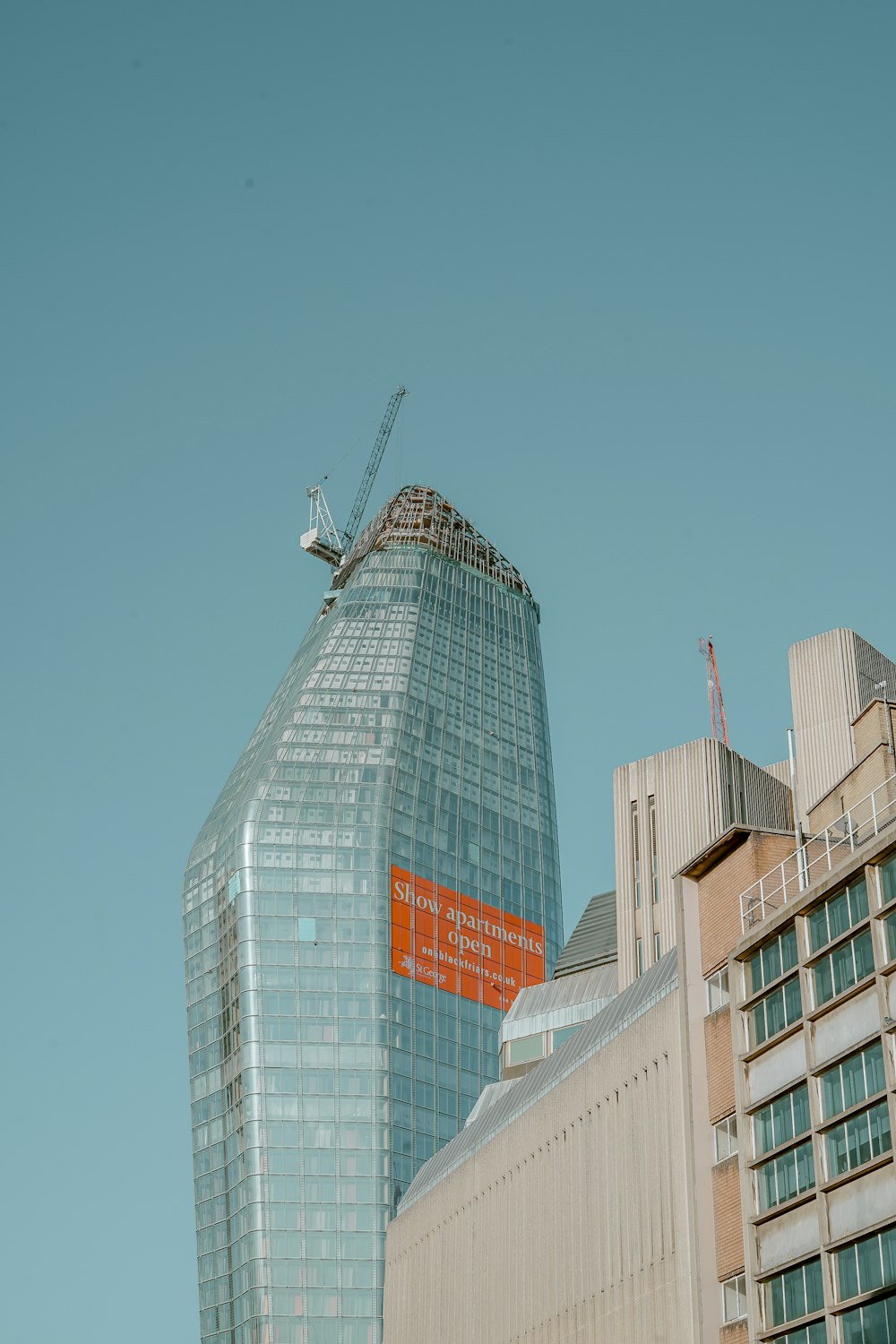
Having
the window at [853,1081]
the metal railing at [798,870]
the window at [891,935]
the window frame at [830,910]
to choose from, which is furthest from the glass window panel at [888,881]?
the metal railing at [798,870]

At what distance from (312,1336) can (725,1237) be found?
120 meters

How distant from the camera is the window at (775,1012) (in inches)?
2589

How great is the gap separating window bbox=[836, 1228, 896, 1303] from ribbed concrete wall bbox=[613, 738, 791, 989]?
167 ft

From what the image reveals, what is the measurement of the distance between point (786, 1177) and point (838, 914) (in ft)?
31.8

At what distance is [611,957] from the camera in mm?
137500

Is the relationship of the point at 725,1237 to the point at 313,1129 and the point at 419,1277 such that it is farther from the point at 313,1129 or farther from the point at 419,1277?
the point at 313,1129

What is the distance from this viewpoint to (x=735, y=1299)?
67938 mm

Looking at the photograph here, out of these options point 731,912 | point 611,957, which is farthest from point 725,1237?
point 611,957

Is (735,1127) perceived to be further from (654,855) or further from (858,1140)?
(654,855)

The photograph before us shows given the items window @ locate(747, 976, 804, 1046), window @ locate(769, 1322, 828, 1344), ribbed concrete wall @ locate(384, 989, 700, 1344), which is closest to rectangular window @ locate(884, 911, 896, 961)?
window @ locate(747, 976, 804, 1046)

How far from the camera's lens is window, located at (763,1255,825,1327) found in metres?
61.5

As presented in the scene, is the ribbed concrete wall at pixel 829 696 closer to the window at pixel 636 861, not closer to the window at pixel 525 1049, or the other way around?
the window at pixel 636 861

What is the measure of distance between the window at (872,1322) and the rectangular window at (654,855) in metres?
57.9

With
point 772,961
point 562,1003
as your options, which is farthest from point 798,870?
point 562,1003
